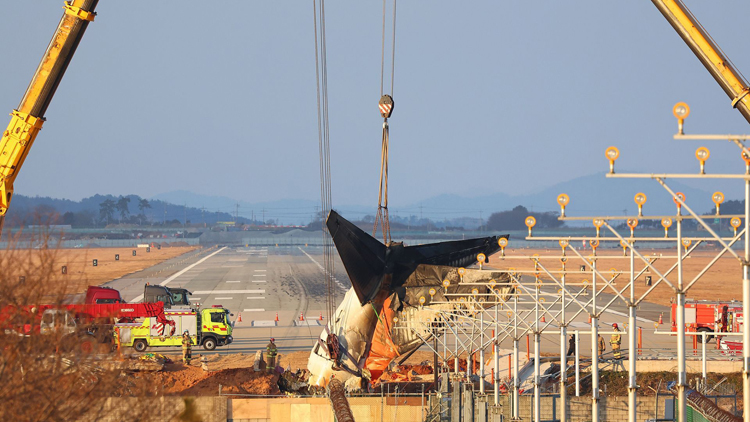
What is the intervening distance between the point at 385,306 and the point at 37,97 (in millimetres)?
14687

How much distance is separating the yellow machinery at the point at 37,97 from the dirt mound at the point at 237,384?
11201 millimetres

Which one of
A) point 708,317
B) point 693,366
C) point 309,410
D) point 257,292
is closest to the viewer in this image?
point 309,410

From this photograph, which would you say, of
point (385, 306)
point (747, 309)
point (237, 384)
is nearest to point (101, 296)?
point (237, 384)

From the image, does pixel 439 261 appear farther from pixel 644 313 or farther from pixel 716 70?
pixel 644 313

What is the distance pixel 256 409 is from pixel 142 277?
7298 cm

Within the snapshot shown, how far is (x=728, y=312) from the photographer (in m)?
47.3

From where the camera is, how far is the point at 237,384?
3456 cm

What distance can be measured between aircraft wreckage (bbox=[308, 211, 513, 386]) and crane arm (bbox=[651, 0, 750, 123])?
495 inches

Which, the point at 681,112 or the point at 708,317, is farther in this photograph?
the point at 708,317

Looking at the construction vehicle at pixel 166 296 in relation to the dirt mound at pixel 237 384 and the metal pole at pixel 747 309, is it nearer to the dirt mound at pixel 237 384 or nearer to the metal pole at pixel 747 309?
the dirt mound at pixel 237 384

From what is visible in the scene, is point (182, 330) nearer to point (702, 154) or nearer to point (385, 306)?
point (385, 306)

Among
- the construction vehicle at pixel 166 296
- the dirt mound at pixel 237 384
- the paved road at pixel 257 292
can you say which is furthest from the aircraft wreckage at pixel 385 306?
the construction vehicle at pixel 166 296

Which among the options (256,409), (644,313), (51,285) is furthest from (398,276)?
(644,313)

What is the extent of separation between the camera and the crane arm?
19.7 m
